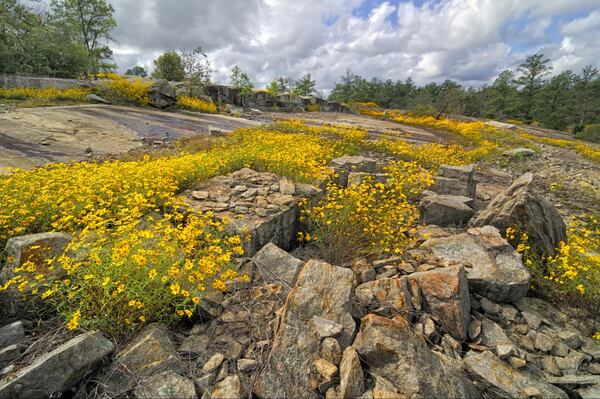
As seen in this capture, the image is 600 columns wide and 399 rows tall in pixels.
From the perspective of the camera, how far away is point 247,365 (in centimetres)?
243

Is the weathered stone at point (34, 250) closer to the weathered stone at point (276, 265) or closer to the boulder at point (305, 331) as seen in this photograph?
the weathered stone at point (276, 265)

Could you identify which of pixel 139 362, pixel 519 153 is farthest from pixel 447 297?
pixel 519 153

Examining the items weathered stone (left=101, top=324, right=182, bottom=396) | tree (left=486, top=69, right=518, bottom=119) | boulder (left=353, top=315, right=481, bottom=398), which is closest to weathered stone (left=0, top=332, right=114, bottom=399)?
weathered stone (left=101, top=324, right=182, bottom=396)

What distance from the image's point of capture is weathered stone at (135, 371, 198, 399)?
2146mm

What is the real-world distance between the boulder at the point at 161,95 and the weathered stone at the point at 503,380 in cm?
2106

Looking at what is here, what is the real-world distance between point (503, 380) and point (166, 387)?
8.99 ft

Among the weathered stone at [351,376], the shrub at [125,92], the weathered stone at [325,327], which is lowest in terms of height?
the weathered stone at [351,376]

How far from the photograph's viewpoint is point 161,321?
2781 mm

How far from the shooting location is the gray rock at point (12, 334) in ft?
8.38

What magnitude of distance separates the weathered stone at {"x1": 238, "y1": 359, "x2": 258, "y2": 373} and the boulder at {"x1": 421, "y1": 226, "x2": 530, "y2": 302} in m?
2.72

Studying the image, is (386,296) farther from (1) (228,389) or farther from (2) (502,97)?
(2) (502,97)

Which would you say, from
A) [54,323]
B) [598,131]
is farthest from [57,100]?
[598,131]

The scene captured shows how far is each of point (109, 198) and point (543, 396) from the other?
5.76 meters

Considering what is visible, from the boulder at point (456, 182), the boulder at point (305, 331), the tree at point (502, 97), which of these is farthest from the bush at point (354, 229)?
the tree at point (502, 97)
